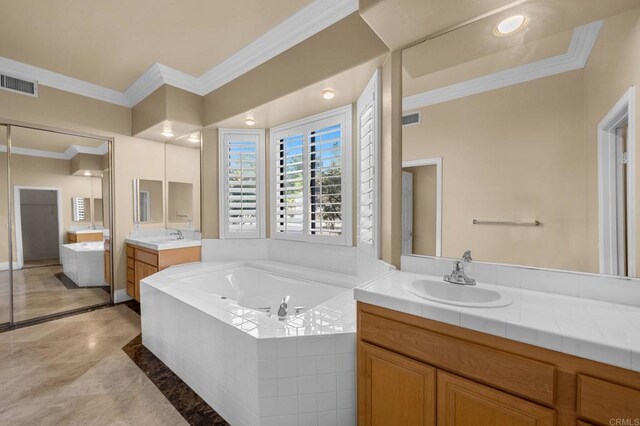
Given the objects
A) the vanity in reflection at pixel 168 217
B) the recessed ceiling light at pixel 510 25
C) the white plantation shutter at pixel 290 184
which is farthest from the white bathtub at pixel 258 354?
the recessed ceiling light at pixel 510 25

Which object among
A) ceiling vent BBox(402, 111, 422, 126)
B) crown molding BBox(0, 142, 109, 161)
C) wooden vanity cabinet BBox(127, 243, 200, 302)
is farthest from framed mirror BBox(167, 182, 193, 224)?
ceiling vent BBox(402, 111, 422, 126)

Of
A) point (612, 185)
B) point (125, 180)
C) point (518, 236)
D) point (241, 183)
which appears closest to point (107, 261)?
point (125, 180)

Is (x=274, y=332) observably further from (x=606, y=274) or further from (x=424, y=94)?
(x=424, y=94)

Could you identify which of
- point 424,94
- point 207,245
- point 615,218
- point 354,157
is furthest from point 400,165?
point 207,245

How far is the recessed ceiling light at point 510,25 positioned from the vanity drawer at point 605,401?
1540 mm

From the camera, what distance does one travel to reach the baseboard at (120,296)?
340 centimetres

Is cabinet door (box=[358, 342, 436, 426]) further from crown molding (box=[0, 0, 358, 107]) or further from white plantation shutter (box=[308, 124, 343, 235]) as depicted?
crown molding (box=[0, 0, 358, 107])

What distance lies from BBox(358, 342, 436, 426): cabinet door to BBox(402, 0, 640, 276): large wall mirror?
689mm

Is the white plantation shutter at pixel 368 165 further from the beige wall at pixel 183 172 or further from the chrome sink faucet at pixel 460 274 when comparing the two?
the beige wall at pixel 183 172

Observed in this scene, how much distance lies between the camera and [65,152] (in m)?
3.08

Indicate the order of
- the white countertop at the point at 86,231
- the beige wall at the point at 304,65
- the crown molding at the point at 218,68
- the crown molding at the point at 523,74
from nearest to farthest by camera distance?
1. the crown molding at the point at 523,74
2. the beige wall at the point at 304,65
3. the crown molding at the point at 218,68
4. the white countertop at the point at 86,231

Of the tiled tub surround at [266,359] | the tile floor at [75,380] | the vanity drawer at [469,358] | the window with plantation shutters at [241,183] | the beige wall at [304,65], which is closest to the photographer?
the vanity drawer at [469,358]

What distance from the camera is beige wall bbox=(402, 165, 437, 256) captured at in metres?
1.65

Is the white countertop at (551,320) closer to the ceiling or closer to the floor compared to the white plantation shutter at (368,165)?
closer to the floor
